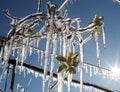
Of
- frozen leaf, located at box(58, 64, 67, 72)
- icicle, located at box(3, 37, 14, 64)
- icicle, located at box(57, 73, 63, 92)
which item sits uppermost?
icicle, located at box(3, 37, 14, 64)

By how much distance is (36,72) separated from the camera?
17.6 ft

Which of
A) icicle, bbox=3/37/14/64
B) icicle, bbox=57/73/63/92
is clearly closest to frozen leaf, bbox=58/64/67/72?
icicle, bbox=57/73/63/92

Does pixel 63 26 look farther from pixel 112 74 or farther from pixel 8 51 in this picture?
pixel 112 74

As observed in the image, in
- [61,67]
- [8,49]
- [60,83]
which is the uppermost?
[8,49]

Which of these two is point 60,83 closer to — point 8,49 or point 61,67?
point 61,67

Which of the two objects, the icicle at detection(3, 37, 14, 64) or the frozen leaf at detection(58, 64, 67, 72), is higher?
the icicle at detection(3, 37, 14, 64)

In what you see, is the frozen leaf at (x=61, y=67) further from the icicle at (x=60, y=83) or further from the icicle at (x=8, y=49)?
the icicle at (x=8, y=49)

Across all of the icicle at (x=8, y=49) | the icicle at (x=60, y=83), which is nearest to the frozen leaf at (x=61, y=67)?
the icicle at (x=60, y=83)

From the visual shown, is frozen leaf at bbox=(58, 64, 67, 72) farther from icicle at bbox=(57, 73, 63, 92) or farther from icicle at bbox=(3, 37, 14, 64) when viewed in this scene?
icicle at bbox=(3, 37, 14, 64)

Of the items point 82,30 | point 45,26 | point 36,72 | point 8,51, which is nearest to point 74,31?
point 82,30

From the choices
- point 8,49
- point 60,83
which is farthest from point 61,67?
point 8,49

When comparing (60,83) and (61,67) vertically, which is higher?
(61,67)

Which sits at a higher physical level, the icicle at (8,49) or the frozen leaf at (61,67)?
the icicle at (8,49)

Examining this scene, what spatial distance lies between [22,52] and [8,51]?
1.52ft
